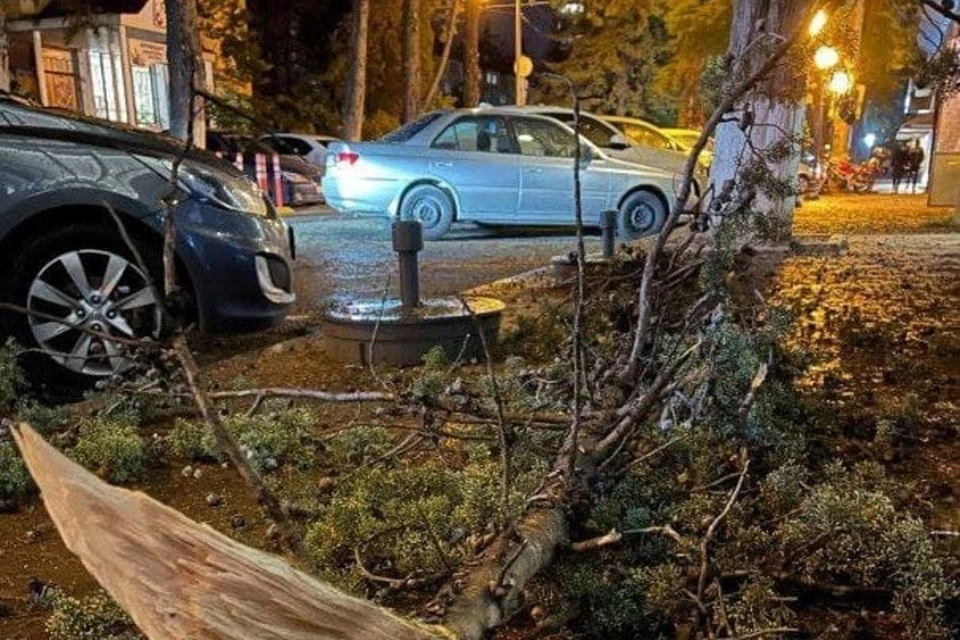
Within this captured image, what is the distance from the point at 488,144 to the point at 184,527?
10.7m

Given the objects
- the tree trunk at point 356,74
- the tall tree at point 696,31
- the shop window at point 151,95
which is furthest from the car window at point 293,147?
the tall tree at point 696,31

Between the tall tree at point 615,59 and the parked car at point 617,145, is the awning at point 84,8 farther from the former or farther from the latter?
the tall tree at point 615,59

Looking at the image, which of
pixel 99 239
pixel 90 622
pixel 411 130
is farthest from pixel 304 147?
pixel 90 622

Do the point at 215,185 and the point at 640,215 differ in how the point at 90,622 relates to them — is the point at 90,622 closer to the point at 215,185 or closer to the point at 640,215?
the point at 215,185

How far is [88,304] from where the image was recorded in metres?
4.08

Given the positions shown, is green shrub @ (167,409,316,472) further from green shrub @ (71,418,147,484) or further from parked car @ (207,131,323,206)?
parked car @ (207,131,323,206)

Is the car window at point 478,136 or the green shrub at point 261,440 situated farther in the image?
the car window at point 478,136

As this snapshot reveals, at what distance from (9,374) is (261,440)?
1270 millimetres

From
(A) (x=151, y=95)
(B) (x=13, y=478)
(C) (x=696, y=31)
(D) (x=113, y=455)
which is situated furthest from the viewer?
(C) (x=696, y=31)

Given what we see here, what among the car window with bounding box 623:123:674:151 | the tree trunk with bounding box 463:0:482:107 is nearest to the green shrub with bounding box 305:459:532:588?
the car window with bounding box 623:123:674:151

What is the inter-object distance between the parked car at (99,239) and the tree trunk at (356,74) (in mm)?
16719

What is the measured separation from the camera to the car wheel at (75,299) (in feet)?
13.2

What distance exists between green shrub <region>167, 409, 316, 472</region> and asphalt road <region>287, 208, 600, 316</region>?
2925mm

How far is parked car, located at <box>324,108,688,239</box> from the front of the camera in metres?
11.3
